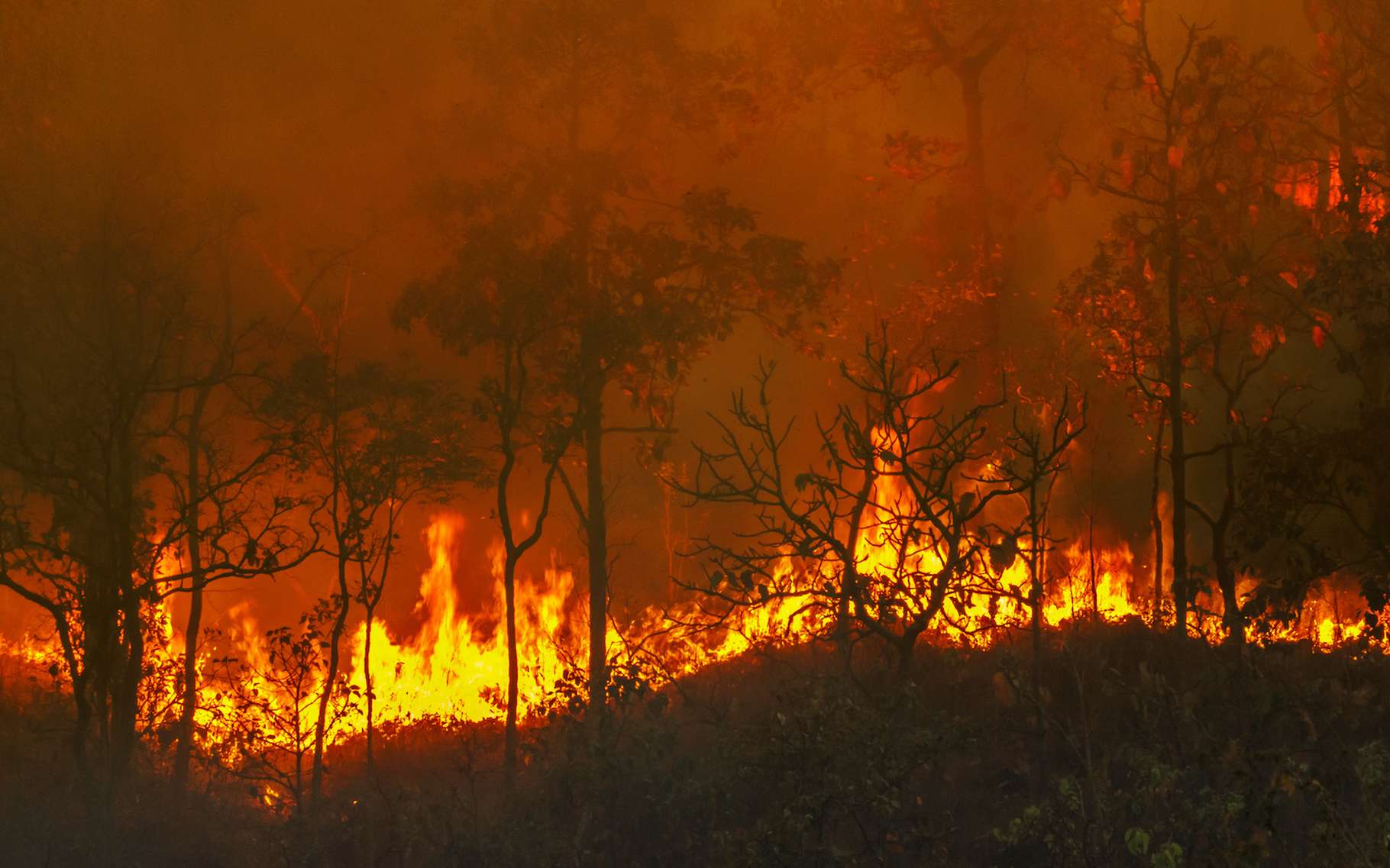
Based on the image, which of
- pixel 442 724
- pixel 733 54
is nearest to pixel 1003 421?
pixel 733 54

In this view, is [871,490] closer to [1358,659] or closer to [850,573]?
[1358,659]

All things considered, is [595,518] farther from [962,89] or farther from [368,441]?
[962,89]

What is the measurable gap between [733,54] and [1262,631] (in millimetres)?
13752

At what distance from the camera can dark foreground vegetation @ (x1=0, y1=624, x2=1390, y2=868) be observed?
8.09 m

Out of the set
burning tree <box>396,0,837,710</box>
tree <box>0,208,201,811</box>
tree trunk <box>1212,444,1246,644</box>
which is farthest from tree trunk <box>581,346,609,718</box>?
tree trunk <box>1212,444,1246,644</box>

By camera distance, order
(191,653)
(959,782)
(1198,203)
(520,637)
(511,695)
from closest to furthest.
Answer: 1. (959,782)
2. (1198,203)
3. (511,695)
4. (191,653)
5. (520,637)

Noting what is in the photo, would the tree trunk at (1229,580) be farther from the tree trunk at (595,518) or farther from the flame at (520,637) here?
the tree trunk at (595,518)

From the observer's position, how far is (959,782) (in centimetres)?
1135

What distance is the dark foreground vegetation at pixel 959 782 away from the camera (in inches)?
318

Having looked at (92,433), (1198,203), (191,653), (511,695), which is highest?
(1198,203)

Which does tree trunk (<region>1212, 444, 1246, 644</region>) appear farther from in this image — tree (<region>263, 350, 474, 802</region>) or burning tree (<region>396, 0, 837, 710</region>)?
tree (<region>263, 350, 474, 802</region>)

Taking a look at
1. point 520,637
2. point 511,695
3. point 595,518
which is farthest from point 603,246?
point 520,637

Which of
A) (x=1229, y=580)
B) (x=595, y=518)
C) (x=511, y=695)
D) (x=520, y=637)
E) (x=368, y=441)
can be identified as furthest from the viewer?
(x=520, y=637)

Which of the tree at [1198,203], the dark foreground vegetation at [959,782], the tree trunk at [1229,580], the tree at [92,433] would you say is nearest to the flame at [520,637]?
the tree trunk at [1229,580]
